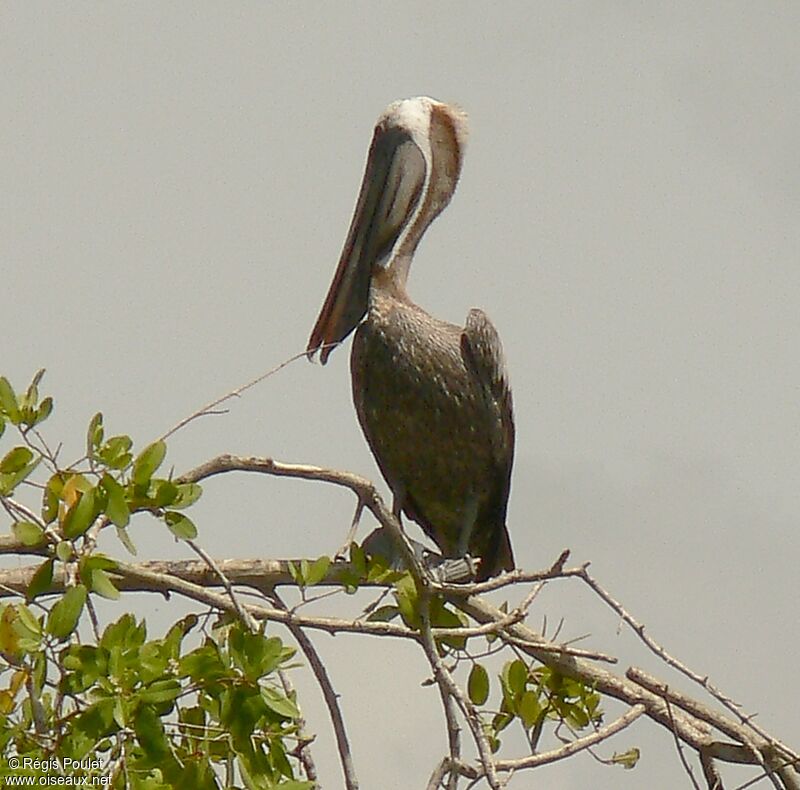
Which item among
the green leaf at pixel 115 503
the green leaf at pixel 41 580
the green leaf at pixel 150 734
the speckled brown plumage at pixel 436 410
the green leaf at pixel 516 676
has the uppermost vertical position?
the speckled brown plumage at pixel 436 410

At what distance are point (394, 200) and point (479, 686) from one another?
2.55m

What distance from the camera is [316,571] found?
396cm

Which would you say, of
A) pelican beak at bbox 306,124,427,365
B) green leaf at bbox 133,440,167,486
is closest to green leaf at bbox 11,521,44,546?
green leaf at bbox 133,440,167,486

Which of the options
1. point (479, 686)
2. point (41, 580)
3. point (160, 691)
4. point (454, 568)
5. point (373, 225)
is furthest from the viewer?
point (373, 225)

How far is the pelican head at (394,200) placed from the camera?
627cm

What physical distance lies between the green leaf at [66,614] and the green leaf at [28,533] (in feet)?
0.74

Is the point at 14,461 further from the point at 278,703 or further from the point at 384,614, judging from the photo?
the point at 384,614

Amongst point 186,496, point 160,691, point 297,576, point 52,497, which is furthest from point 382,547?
point 160,691

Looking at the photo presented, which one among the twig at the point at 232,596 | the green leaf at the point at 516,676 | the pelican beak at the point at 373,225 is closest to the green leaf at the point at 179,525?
the twig at the point at 232,596

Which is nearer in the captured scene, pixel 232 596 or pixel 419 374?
pixel 232 596

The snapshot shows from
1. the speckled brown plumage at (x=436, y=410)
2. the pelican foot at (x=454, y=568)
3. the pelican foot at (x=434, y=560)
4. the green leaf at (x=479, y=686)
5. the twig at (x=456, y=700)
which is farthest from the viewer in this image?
the speckled brown plumage at (x=436, y=410)

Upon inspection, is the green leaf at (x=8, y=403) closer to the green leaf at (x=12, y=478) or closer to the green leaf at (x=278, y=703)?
the green leaf at (x=12, y=478)

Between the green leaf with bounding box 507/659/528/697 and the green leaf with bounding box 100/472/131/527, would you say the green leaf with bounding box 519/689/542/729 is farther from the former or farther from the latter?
the green leaf with bounding box 100/472/131/527

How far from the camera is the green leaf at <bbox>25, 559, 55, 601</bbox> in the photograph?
341 cm
